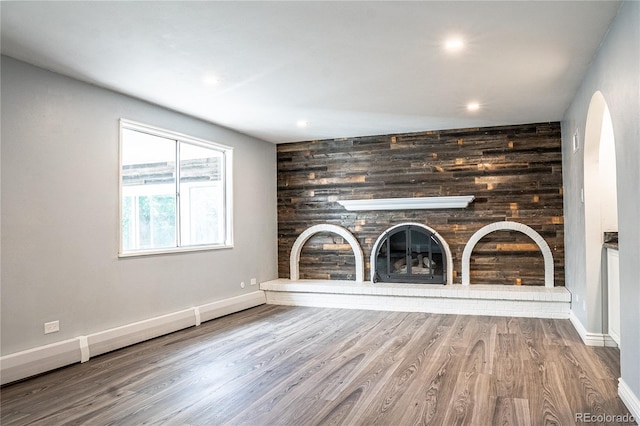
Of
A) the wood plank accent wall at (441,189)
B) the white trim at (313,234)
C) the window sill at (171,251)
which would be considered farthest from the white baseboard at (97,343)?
the wood plank accent wall at (441,189)

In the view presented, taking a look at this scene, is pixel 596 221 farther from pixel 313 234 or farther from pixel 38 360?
pixel 38 360

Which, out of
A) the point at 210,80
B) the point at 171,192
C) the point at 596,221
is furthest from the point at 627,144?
the point at 171,192

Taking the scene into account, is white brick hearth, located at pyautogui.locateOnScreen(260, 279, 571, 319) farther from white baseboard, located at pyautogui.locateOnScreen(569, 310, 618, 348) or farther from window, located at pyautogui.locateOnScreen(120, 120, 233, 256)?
window, located at pyautogui.locateOnScreen(120, 120, 233, 256)

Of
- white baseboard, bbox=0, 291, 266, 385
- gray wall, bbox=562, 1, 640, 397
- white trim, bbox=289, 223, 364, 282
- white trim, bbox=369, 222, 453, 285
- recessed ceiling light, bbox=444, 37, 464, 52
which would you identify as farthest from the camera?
white trim, bbox=289, 223, 364, 282

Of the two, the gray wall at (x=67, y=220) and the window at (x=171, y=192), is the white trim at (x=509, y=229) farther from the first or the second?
the gray wall at (x=67, y=220)

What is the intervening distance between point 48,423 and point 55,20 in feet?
8.08

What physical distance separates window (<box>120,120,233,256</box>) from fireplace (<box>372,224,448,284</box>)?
2.23m

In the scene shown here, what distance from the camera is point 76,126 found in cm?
425

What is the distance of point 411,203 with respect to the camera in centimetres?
677

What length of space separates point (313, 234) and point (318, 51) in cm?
415

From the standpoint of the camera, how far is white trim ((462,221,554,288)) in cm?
630

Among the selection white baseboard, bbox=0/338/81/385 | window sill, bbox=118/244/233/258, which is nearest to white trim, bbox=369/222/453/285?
window sill, bbox=118/244/233/258

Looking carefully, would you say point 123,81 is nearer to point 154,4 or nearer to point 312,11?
point 154,4

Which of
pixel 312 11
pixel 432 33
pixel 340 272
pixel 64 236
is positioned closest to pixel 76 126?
pixel 64 236
